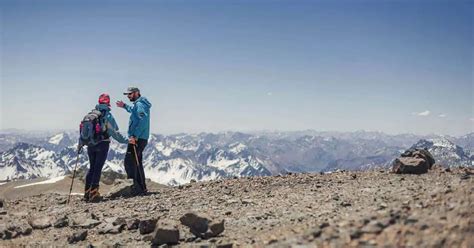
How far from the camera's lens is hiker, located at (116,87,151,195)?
1805 cm

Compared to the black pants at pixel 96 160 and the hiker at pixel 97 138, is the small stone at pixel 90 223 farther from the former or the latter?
Result: the black pants at pixel 96 160

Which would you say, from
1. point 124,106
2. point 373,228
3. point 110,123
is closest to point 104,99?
point 124,106

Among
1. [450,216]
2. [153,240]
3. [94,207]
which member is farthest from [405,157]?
[94,207]

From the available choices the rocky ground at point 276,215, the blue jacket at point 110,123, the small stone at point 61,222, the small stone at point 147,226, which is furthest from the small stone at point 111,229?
the blue jacket at point 110,123

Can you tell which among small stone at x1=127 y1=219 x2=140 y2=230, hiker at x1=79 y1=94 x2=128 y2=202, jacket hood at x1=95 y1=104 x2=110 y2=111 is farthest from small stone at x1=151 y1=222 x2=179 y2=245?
jacket hood at x1=95 y1=104 x2=110 y2=111

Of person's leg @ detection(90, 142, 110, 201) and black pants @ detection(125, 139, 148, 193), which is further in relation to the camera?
black pants @ detection(125, 139, 148, 193)

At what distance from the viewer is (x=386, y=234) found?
275 inches

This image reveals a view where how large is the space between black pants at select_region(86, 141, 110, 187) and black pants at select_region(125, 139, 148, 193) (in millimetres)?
1043

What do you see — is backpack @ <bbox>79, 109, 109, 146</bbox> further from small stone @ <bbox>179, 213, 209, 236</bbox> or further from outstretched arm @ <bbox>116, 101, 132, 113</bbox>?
small stone @ <bbox>179, 213, 209, 236</bbox>

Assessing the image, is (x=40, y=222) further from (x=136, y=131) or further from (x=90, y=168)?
(x=136, y=131)

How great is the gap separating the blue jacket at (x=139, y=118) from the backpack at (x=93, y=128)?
1.18 meters

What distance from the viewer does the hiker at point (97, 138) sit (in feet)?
58.0

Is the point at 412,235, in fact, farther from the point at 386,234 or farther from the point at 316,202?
the point at 316,202

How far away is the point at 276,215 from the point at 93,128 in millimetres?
10050
